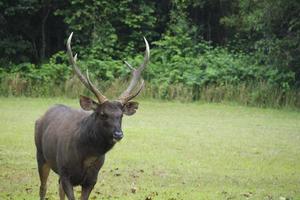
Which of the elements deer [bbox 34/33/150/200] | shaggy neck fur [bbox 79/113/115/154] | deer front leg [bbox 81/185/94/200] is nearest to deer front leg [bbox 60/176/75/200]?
deer [bbox 34/33/150/200]

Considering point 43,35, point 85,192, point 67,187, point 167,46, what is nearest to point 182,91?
point 167,46

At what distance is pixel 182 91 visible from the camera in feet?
84.8

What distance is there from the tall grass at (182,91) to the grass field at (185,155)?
0.87m

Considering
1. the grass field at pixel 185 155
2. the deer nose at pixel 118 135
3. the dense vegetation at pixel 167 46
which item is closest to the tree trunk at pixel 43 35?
the dense vegetation at pixel 167 46

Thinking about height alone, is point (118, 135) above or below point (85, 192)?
above

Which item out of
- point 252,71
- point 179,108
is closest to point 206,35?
point 252,71

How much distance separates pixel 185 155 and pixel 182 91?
35.3 ft

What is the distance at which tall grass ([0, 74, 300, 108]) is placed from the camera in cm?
2484

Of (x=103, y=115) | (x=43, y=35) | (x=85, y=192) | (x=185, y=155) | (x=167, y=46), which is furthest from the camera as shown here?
(x=43, y=35)

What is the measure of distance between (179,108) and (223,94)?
2.20 metres

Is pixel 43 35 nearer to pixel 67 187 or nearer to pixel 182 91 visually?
pixel 182 91

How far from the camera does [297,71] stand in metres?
25.6

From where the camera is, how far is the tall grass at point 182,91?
24.8 meters

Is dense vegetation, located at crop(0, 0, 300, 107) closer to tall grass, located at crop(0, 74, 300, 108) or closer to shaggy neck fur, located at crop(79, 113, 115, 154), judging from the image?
tall grass, located at crop(0, 74, 300, 108)
